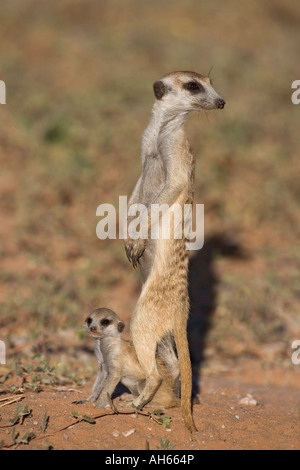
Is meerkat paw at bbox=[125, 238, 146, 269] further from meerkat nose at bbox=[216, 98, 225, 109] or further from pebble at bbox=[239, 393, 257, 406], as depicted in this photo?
pebble at bbox=[239, 393, 257, 406]

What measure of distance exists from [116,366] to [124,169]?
18.5 feet

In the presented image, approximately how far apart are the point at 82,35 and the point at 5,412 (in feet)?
41.7

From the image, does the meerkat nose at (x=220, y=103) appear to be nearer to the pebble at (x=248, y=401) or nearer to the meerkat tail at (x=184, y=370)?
the meerkat tail at (x=184, y=370)

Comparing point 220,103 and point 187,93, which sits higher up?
point 187,93

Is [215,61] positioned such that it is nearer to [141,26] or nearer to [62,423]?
[141,26]

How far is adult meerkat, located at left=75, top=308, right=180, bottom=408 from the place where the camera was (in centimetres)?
373

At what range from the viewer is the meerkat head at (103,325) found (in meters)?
3.81

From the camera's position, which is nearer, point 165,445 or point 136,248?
point 165,445

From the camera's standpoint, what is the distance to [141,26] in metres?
15.5

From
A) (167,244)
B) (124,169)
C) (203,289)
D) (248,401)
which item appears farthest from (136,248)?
(124,169)

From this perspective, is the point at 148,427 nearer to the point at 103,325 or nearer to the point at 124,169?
the point at 103,325

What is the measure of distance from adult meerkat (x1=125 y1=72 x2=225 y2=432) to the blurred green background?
180cm

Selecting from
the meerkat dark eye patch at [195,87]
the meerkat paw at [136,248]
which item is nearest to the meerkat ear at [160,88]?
the meerkat dark eye patch at [195,87]

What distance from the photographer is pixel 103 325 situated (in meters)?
3.83
